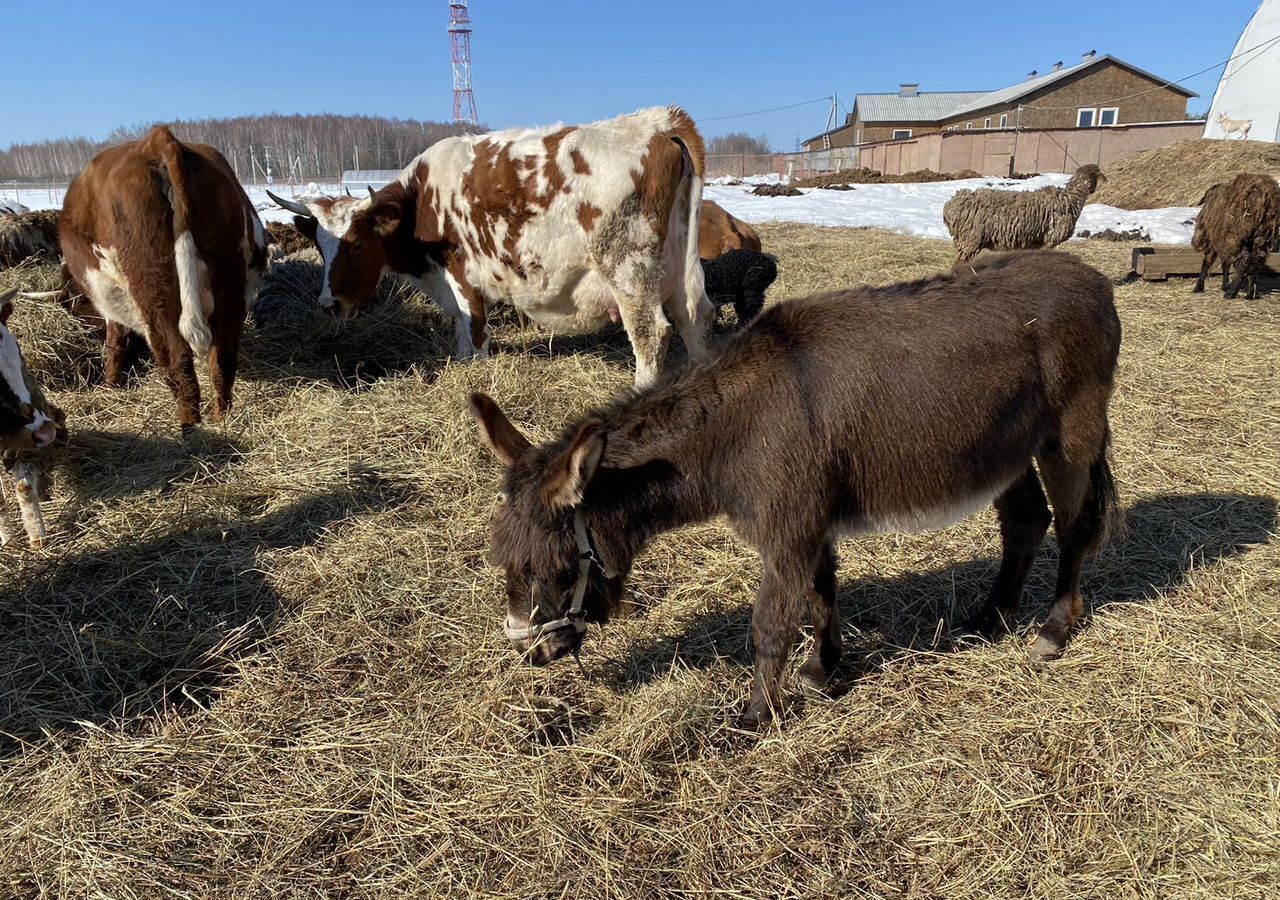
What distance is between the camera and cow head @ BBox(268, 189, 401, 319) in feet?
21.4

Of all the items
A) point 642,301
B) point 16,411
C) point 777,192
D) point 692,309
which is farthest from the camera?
point 777,192

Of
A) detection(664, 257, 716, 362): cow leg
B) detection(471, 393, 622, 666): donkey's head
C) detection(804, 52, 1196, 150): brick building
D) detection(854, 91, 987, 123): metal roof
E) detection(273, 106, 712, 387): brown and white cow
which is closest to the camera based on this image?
detection(471, 393, 622, 666): donkey's head

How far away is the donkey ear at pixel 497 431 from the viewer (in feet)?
8.51

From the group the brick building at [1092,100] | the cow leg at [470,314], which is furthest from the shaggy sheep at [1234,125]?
the cow leg at [470,314]

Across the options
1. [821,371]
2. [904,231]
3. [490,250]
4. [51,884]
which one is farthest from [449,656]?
[904,231]

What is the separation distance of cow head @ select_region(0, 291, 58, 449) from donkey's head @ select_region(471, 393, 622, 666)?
2.91 metres

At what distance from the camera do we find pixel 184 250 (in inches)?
193

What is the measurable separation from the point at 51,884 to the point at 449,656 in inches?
58.4

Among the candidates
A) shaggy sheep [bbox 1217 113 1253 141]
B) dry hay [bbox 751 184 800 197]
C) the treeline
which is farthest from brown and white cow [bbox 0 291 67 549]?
the treeline

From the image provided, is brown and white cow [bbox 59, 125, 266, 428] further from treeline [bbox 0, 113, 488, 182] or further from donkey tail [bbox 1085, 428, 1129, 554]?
treeline [bbox 0, 113, 488, 182]

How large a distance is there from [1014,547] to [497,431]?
2516 millimetres

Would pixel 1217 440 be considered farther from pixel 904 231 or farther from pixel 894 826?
pixel 904 231

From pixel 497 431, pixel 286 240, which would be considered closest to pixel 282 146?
pixel 286 240

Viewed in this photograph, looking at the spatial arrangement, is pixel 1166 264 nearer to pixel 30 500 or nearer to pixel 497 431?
pixel 497 431
